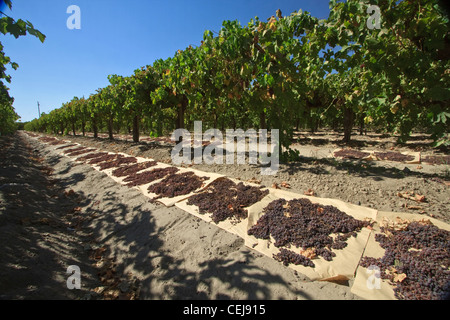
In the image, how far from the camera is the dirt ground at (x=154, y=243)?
2.62 m

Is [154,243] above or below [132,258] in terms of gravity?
above

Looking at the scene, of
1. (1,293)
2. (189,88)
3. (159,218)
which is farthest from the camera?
(189,88)

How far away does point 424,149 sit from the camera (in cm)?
1153

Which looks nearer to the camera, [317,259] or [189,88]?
[317,259]

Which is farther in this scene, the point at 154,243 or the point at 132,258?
the point at 154,243

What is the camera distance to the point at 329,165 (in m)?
6.69

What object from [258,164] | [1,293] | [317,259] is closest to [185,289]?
[317,259]

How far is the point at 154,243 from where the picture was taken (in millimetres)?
3840

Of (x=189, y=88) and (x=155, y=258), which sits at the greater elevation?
(x=189, y=88)

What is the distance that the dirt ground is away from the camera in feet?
8.60

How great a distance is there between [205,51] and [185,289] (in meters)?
6.72

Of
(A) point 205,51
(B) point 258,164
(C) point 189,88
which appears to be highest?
(A) point 205,51
